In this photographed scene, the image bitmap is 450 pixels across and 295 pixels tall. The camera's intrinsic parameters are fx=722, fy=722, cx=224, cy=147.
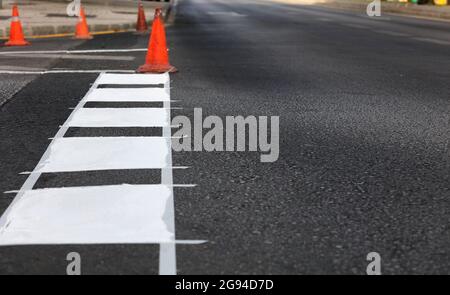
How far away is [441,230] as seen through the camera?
372 centimetres

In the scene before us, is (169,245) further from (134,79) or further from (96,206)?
(134,79)

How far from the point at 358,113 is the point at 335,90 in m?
1.59

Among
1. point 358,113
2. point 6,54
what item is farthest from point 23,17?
point 358,113

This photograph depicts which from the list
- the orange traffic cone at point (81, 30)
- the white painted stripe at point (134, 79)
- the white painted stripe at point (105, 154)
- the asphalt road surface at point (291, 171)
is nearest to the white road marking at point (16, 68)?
the asphalt road surface at point (291, 171)

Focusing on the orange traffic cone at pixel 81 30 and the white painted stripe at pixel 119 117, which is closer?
the white painted stripe at pixel 119 117

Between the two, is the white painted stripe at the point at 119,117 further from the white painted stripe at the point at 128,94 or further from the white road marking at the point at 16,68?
the white road marking at the point at 16,68

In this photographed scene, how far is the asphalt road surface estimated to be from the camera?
3342 mm

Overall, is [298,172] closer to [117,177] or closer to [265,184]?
[265,184]

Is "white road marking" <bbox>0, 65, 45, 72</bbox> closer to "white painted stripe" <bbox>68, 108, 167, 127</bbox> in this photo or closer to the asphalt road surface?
the asphalt road surface

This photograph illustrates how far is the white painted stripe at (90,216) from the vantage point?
356 cm

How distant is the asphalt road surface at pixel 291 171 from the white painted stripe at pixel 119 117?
8.3 inches

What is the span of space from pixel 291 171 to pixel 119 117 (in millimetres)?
2483
